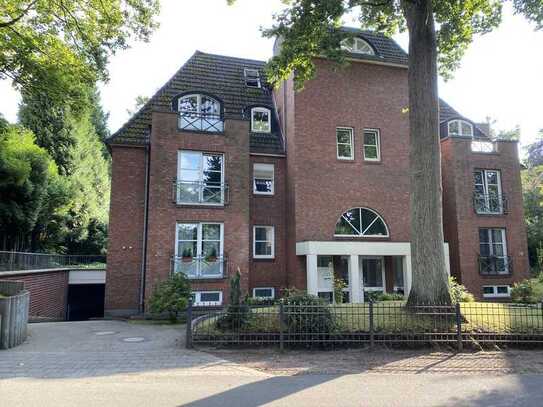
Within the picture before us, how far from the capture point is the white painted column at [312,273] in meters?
15.6

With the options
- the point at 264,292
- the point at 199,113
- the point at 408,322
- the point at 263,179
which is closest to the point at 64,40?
the point at 199,113

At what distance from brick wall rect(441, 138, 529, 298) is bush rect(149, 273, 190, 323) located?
12057 millimetres

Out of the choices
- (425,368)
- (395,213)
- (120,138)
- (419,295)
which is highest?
(120,138)

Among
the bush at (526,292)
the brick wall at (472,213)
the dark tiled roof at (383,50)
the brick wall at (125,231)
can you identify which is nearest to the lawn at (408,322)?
the bush at (526,292)

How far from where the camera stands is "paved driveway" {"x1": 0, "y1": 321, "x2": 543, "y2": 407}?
5.48 m

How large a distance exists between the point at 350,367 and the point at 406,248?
1061 cm

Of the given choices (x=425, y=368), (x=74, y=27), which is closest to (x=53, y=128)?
(x=74, y=27)

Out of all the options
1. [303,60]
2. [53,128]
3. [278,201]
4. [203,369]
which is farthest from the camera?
[53,128]

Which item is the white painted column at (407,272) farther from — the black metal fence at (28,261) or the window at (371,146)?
the black metal fence at (28,261)

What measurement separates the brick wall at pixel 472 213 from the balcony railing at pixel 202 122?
1085 cm

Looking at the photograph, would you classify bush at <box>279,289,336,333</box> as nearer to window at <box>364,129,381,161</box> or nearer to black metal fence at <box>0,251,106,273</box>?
black metal fence at <box>0,251,106,273</box>

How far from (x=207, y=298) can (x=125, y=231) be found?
424 centimetres

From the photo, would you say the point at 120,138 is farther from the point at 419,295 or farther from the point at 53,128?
the point at 53,128

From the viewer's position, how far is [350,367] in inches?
286
